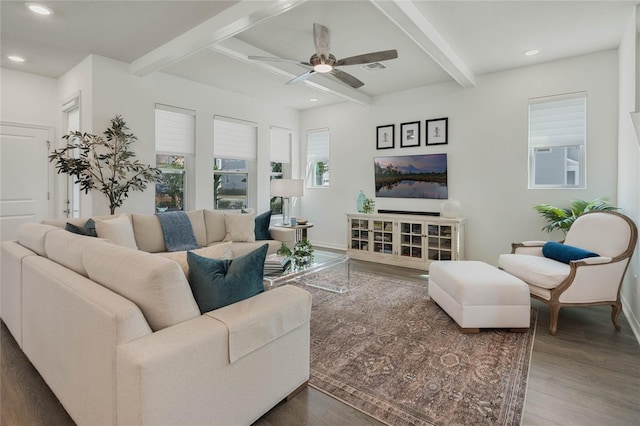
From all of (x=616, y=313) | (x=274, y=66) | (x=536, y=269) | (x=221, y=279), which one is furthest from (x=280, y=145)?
(x=616, y=313)

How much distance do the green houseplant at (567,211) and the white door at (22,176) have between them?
22.3ft

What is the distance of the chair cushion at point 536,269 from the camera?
2838 mm

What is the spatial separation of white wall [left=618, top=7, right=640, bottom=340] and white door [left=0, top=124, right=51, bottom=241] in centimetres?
702

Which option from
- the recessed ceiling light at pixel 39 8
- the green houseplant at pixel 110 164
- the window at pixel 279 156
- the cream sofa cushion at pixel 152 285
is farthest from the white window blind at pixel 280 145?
the cream sofa cushion at pixel 152 285

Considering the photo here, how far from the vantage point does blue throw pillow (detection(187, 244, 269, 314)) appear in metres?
1.63

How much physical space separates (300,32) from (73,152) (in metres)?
3.75

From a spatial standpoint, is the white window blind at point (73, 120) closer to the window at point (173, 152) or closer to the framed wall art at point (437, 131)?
the window at point (173, 152)

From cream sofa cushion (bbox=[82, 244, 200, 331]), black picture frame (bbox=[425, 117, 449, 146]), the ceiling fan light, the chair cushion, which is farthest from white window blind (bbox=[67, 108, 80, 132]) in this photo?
the chair cushion

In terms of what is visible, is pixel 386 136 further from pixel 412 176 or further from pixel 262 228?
pixel 262 228

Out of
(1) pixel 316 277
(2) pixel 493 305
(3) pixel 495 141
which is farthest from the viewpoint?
(3) pixel 495 141

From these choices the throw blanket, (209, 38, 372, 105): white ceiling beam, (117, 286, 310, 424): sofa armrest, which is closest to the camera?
(117, 286, 310, 424): sofa armrest

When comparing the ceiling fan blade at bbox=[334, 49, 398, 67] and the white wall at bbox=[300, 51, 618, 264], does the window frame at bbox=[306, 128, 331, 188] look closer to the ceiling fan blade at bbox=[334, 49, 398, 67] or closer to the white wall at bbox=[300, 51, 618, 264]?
the white wall at bbox=[300, 51, 618, 264]

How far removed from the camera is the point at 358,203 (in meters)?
6.01

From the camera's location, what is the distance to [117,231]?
3.22 m
